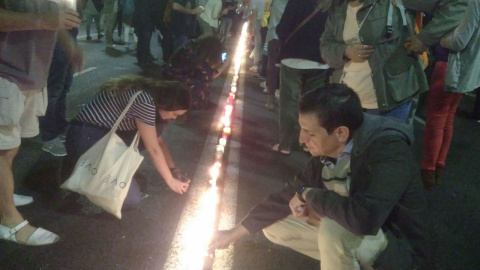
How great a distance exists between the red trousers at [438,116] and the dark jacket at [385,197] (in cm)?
246

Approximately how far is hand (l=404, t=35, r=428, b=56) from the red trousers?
1.06m

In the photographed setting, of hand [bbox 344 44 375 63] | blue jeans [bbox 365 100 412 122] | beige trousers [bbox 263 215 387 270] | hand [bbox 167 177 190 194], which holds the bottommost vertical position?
hand [bbox 167 177 190 194]

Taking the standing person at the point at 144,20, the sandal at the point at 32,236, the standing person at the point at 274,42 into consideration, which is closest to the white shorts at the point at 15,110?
the sandal at the point at 32,236

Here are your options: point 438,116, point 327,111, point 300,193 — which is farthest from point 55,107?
point 438,116

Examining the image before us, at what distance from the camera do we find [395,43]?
3.49 metres

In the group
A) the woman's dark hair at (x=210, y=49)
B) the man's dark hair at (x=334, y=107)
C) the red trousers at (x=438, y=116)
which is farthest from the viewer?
the woman's dark hair at (x=210, y=49)

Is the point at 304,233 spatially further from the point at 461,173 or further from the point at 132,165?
the point at 461,173

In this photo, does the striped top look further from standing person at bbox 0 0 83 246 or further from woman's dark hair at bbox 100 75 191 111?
standing person at bbox 0 0 83 246

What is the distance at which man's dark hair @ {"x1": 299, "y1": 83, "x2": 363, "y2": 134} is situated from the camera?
220cm

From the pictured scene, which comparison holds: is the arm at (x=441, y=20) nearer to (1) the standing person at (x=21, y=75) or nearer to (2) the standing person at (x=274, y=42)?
(1) the standing person at (x=21, y=75)

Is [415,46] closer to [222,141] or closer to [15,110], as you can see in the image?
[222,141]

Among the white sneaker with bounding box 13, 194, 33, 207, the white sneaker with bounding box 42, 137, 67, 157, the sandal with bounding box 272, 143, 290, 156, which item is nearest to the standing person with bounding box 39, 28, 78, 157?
the white sneaker with bounding box 42, 137, 67, 157

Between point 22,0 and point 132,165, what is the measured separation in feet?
3.94

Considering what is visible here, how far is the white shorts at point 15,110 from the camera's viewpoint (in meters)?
2.68
